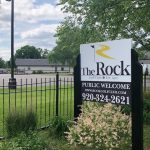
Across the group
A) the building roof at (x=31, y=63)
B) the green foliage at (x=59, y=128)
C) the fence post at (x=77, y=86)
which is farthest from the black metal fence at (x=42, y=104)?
the building roof at (x=31, y=63)

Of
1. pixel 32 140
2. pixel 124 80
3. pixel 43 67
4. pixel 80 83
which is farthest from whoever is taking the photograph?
pixel 43 67

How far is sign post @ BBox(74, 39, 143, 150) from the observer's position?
7.10 meters

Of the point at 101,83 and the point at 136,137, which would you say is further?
the point at 101,83

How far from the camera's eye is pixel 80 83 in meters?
8.54

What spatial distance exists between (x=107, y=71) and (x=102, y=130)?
4.18 feet

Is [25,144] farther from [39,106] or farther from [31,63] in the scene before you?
[31,63]

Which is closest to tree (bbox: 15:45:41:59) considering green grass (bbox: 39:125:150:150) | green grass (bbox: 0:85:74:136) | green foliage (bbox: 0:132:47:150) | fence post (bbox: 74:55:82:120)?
green grass (bbox: 0:85:74:136)

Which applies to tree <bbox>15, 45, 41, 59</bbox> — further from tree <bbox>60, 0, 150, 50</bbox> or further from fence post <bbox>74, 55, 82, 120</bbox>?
fence post <bbox>74, 55, 82, 120</bbox>

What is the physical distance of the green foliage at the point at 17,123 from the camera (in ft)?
26.7

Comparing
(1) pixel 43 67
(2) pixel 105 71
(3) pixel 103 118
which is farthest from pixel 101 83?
(1) pixel 43 67

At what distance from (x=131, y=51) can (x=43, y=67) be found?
379 ft

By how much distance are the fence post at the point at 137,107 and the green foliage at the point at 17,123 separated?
2.30 meters

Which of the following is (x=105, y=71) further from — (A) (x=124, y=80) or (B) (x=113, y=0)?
(B) (x=113, y=0)

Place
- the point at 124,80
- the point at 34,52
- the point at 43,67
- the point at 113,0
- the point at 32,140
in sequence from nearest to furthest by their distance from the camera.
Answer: the point at 32,140 → the point at 124,80 → the point at 113,0 → the point at 43,67 → the point at 34,52
